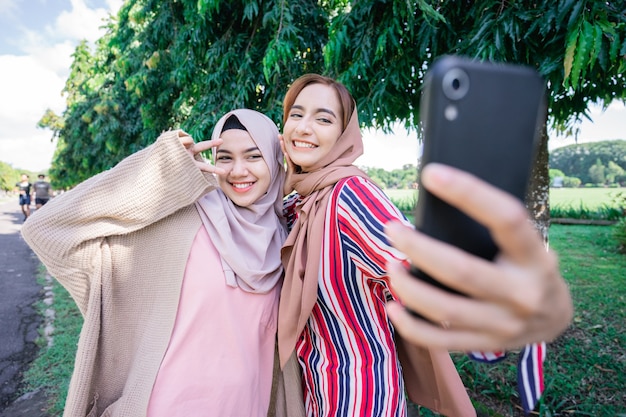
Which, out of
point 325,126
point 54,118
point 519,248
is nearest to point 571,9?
point 325,126

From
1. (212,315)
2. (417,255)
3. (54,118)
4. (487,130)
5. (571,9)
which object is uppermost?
(54,118)

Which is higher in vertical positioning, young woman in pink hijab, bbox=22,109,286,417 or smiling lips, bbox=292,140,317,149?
smiling lips, bbox=292,140,317,149

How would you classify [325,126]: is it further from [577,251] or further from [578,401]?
[577,251]

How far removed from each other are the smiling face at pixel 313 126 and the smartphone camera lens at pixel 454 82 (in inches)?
42.5

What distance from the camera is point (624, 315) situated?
4.41 meters

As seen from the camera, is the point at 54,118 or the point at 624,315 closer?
the point at 624,315

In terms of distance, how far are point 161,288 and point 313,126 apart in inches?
36.4

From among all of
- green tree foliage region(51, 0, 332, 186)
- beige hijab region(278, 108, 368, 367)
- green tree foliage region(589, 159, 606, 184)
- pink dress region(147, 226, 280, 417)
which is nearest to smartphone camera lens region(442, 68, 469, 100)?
beige hijab region(278, 108, 368, 367)

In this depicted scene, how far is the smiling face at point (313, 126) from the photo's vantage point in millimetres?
1587

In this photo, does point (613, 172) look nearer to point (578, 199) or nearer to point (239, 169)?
point (578, 199)

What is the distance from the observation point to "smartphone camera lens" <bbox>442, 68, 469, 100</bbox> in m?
0.52

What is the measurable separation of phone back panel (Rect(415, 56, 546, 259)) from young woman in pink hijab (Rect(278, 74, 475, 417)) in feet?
1.97

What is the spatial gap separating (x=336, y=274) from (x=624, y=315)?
4958mm

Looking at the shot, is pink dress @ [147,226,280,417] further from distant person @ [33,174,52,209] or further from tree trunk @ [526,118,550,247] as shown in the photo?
distant person @ [33,174,52,209]
